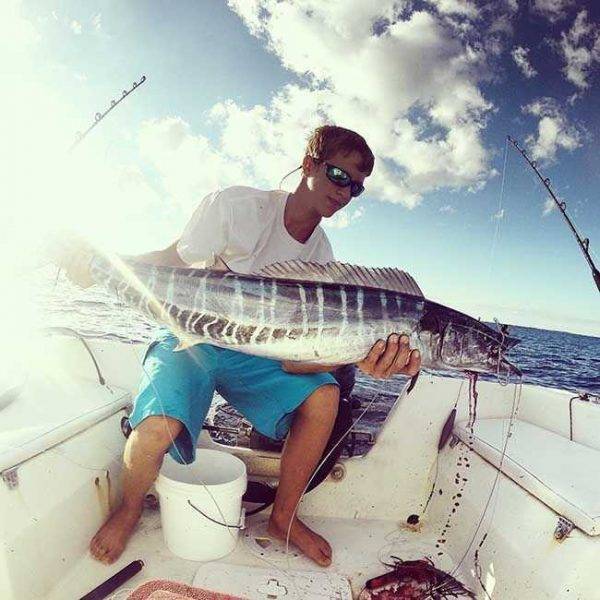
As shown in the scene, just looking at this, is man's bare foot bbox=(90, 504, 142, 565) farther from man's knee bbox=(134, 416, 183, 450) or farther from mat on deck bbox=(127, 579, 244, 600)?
man's knee bbox=(134, 416, 183, 450)

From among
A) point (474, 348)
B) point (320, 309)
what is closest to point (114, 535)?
point (320, 309)

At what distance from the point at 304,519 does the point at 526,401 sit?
2066mm

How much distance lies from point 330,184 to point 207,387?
167 centimetres

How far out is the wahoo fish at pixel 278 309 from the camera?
2527mm

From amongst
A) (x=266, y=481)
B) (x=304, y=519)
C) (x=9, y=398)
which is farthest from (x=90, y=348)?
(x=304, y=519)

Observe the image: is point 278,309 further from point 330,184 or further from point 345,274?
point 330,184

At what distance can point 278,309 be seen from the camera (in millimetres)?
2553

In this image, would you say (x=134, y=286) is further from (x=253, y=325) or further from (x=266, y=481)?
(x=266, y=481)

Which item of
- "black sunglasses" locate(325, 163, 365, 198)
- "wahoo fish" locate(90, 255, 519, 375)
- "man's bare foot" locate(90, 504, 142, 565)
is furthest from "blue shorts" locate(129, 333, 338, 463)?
"black sunglasses" locate(325, 163, 365, 198)

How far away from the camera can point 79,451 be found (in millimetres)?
2736

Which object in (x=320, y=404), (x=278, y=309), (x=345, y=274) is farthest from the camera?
(x=320, y=404)

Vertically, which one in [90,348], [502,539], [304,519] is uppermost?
[90,348]

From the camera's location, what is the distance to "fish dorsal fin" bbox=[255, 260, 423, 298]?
8.86 ft

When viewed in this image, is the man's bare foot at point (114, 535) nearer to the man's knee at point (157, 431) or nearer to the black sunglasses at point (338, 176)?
the man's knee at point (157, 431)
